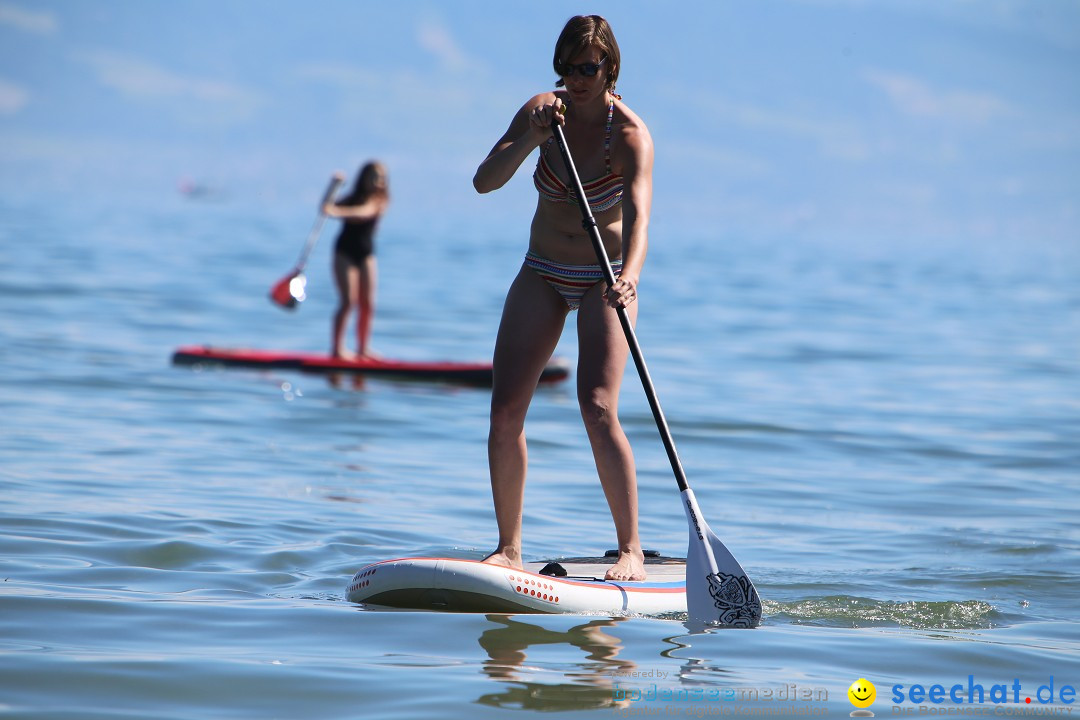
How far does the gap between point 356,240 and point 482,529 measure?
6574 mm

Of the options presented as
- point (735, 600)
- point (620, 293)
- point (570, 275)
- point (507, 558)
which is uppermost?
point (570, 275)

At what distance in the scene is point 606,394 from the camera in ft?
17.4

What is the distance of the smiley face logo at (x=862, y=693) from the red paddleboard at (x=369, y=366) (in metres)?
9.00

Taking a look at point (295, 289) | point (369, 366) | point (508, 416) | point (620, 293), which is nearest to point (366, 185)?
point (295, 289)

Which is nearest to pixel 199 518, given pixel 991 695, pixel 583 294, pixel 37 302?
pixel 583 294

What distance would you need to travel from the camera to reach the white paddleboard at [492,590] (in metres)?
5.07

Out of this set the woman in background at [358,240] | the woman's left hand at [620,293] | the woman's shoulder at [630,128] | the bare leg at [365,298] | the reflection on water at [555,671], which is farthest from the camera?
the bare leg at [365,298]

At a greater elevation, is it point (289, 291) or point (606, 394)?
point (289, 291)

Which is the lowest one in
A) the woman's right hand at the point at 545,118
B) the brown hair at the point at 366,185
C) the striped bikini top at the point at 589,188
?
the striped bikini top at the point at 589,188

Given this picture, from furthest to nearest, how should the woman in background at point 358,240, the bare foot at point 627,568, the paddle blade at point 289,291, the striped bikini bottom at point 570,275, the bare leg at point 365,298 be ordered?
1. the paddle blade at point 289,291
2. the bare leg at point 365,298
3. the woman in background at point 358,240
4. the bare foot at point 627,568
5. the striped bikini bottom at point 570,275

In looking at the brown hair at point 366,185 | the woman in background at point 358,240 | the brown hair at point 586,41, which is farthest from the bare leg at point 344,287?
the brown hair at point 586,41

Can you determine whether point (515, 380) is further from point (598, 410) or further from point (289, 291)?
point (289, 291)

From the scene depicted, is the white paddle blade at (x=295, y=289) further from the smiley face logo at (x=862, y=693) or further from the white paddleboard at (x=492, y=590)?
the smiley face logo at (x=862, y=693)

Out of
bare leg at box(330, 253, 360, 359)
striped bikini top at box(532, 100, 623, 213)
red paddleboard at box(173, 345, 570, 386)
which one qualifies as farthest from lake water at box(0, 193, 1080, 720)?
striped bikini top at box(532, 100, 623, 213)
